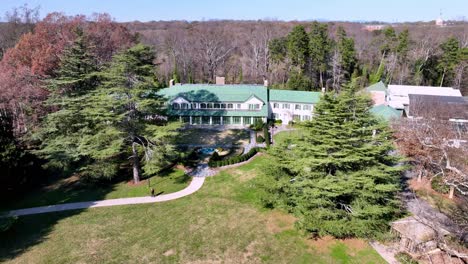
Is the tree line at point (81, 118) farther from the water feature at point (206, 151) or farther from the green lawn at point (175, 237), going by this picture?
the water feature at point (206, 151)

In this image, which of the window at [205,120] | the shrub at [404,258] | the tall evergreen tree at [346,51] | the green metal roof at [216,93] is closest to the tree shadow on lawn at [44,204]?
the window at [205,120]

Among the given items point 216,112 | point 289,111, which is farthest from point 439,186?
point 216,112

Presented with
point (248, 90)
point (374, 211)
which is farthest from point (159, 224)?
point (248, 90)

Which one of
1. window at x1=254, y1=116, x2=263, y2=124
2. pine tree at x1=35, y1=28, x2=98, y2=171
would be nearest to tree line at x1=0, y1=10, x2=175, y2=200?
pine tree at x1=35, y1=28, x2=98, y2=171

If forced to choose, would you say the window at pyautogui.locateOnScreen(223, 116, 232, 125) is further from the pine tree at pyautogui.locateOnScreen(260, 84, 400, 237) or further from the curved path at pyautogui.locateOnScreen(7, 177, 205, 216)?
the pine tree at pyautogui.locateOnScreen(260, 84, 400, 237)

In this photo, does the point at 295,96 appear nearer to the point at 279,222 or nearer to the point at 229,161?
the point at 229,161

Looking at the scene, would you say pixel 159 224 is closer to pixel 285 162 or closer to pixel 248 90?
pixel 285 162

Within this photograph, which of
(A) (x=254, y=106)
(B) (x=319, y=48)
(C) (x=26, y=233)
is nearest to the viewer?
(C) (x=26, y=233)
